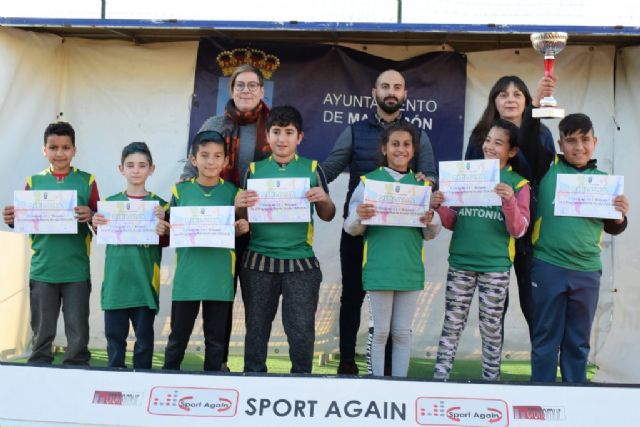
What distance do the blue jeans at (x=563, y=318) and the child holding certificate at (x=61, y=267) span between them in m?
2.80

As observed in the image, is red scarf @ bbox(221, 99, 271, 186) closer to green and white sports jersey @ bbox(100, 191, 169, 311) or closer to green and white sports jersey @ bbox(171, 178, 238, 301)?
green and white sports jersey @ bbox(171, 178, 238, 301)

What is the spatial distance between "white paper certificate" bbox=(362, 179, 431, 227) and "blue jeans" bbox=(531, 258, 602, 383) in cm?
77

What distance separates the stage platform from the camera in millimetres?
3625

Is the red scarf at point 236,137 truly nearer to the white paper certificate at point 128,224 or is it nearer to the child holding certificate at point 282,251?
the child holding certificate at point 282,251

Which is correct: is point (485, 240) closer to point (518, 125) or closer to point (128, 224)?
point (518, 125)

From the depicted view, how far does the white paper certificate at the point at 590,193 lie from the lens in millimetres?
4941

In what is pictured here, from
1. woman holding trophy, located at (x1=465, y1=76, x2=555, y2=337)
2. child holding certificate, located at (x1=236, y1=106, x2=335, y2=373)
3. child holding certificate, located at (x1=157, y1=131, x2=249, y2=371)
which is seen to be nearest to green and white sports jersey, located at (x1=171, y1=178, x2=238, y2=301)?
child holding certificate, located at (x1=157, y1=131, x2=249, y2=371)

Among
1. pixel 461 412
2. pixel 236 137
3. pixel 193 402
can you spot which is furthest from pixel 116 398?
pixel 236 137

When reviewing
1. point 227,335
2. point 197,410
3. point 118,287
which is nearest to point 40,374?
point 197,410

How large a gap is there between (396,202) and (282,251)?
729 mm

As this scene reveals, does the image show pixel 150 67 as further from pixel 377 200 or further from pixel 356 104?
pixel 377 200

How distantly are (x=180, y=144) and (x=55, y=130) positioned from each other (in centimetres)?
153

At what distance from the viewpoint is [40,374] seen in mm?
3887

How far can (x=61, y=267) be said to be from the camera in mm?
5570
